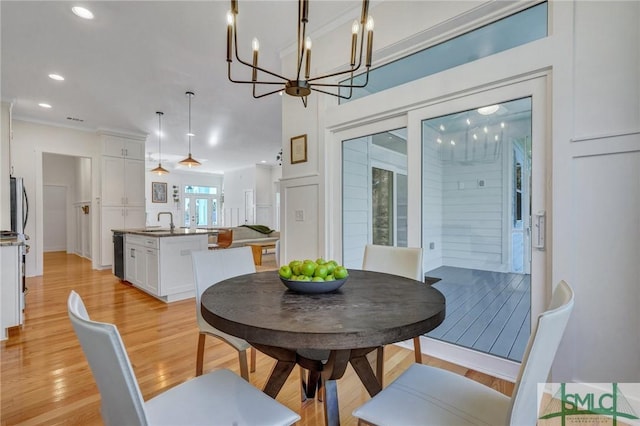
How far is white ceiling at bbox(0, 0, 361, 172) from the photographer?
2.56 metres

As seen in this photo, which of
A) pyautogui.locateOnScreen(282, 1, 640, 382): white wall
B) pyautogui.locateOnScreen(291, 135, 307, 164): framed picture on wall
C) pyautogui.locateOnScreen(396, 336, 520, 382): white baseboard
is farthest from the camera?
pyautogui.locateOnScreen(291, 135, 307, 164): framed picture on wall

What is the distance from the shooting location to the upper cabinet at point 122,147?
5.98 metres

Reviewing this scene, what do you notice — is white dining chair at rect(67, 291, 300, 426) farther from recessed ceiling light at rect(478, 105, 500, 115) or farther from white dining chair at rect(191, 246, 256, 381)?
recessed ceiling light at rect(478, 105, 500, 115)

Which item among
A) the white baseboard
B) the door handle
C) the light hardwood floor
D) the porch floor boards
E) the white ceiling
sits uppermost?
the white ceiling

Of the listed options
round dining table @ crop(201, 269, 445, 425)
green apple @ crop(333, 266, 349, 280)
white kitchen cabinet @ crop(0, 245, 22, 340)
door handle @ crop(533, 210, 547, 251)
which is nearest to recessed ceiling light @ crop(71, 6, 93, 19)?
white kitchen cabinet @ crop(0, 245, 22, 340)

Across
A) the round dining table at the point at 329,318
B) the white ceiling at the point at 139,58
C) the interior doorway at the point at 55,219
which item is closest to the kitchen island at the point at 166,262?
the white ceiling at the point at 139,58

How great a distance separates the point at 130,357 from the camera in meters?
2.29

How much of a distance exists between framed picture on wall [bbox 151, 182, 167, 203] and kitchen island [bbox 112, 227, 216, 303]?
747cm

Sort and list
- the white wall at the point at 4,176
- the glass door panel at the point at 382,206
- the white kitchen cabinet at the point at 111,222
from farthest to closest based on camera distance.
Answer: the white kitchen cabinet at the point at 111,222 → the white wall at the point at 4,176 → the glass door panel at the point at 382,206

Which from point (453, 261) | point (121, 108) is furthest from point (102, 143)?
point (453, 261)

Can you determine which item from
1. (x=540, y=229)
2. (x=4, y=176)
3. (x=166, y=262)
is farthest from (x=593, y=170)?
(x=4, y=176)

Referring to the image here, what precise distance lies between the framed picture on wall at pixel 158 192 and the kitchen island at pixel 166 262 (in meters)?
7.47

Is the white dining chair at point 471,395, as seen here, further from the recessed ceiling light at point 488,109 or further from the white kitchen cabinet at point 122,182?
the white kitchen cabinet at point 122,182

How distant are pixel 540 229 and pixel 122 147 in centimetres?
706
